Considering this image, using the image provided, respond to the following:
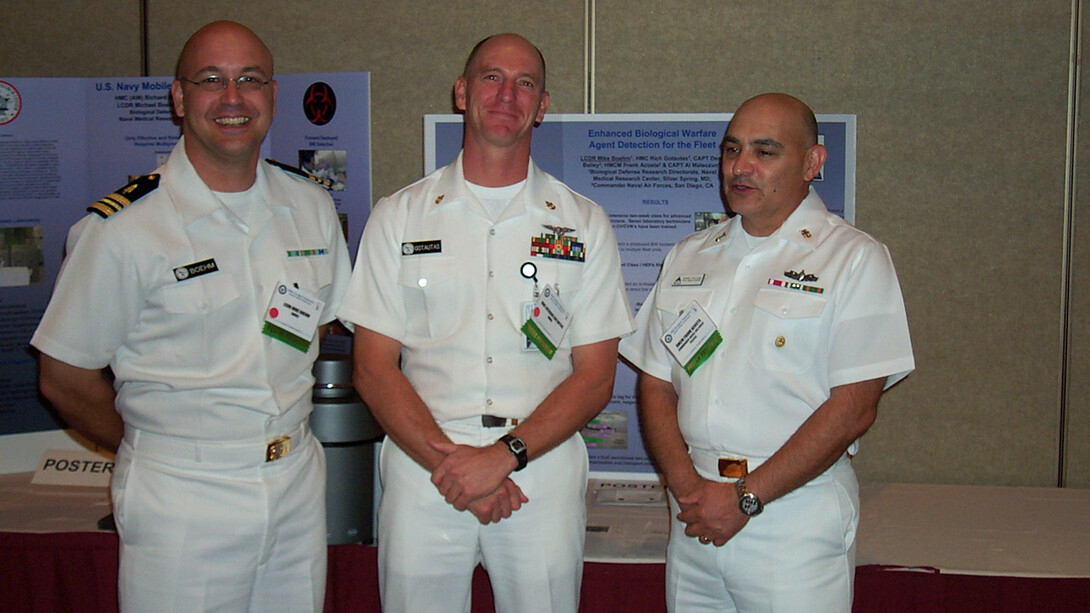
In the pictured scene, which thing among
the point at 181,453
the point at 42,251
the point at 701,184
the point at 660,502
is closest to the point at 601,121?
the point at 701,184

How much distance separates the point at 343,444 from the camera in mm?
2771

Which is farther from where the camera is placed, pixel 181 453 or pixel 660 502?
pixel 660 502

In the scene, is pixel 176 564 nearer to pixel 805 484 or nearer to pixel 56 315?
pixel 56 315

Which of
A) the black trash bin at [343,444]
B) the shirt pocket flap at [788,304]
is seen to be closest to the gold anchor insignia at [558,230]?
the shirt pocket flap at [788,304]

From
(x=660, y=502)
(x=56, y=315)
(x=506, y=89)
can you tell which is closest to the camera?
(x=56, y=315)

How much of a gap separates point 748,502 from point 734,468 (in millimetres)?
104

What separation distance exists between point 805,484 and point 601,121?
67.6 inches

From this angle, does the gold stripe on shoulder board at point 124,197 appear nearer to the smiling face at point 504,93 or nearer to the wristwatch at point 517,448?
the smiling face at point 504,93

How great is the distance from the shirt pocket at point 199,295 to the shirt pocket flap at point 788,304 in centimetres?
128

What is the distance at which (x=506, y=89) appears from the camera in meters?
2.16

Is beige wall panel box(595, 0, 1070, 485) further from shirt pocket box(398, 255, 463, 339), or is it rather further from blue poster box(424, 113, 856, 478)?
shirt pocket box(398, 255, 463, 339)

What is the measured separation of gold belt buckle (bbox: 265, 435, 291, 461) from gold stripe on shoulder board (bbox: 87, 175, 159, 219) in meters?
0.66

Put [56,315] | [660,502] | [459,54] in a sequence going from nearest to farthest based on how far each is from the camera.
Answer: [56,315] < [660,502] < [459,54]

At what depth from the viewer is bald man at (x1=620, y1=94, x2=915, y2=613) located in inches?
78.7
